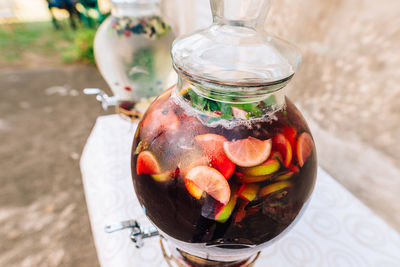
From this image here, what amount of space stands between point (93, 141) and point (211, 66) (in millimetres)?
812

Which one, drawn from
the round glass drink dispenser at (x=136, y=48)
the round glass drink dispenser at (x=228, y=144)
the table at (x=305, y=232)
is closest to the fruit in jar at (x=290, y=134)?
the round glass drink dispenser at (x=228, y=144)

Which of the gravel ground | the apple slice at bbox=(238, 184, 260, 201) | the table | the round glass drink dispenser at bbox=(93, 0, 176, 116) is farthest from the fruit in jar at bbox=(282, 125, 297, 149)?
the gravel ground

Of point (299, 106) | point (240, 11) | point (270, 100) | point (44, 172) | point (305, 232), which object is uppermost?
point (240, 11)

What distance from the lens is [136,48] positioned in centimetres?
91

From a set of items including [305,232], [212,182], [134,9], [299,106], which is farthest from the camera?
[299,106]

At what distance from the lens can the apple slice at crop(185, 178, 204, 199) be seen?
0.43 meters

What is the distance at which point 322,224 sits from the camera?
78cm

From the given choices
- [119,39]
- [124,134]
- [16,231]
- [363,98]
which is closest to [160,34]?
[119,39]

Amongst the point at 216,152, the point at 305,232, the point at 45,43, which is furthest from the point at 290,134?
the point at 45,43

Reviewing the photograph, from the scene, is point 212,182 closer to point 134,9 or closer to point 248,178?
point 248,178

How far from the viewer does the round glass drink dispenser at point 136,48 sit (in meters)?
0.90

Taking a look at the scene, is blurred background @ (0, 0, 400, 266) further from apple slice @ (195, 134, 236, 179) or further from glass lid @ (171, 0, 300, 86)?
apple slice @ (195, 134, 236, 179)

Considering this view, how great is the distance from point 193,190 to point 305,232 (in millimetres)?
497

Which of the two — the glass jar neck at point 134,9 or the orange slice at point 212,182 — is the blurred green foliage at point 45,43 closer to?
the glass jar neck at point 134,9
